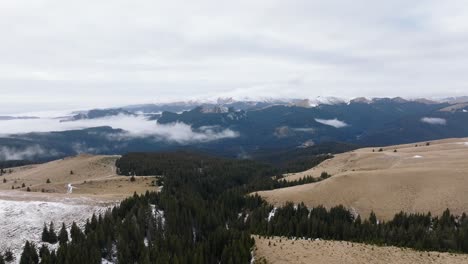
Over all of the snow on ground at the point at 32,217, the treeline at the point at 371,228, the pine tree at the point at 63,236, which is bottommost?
the treeline at the point at 371,228

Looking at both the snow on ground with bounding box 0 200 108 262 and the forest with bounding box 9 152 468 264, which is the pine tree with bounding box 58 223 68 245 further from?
the snow on ground with bounding box 0 200 108 262

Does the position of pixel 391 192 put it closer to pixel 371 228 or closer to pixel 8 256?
pixel 371 228

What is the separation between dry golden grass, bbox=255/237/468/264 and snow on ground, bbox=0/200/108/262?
145 feet

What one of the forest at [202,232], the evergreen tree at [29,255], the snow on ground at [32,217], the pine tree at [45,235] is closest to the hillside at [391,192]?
the forest at [202,232]

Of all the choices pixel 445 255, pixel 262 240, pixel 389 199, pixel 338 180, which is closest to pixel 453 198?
pixel 389 199

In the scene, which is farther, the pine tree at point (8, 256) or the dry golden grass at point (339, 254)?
the pine tree at point (8, 256)

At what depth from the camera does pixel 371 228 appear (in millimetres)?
98062

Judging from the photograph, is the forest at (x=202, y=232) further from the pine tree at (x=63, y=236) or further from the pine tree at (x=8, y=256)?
the pine tree at (x=8, y=256)

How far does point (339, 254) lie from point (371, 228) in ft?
99.4

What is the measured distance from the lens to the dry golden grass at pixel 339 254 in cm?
6869

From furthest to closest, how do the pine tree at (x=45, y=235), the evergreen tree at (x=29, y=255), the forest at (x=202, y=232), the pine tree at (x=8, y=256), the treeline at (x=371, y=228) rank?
the pine tree at (x=45, y=235)
the treeline at (x=371, y=228)
the pine tree at (x=8, y=256)
the evergreen tree at (x=29, y=255)
the forest at (x=202, y=232)

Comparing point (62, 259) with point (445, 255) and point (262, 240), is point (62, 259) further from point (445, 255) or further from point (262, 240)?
point (445, 255)

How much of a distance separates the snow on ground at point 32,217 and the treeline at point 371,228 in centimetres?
3867

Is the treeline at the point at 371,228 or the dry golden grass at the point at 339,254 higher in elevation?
the dry golden grass at the point at 339,254
